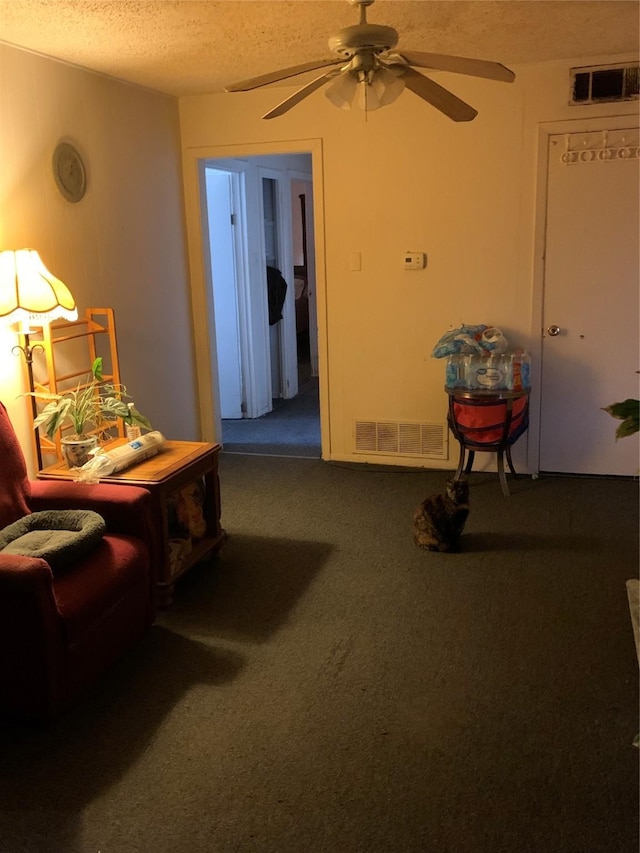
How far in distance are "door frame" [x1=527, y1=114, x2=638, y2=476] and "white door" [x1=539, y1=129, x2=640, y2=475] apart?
28 millimetres

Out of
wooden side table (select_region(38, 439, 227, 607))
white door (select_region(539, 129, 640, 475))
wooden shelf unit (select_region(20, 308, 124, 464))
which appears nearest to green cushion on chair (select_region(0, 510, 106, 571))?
wooden side table (select_region(38, 439, 227, 607))

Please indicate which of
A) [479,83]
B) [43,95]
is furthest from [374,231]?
[43,95]

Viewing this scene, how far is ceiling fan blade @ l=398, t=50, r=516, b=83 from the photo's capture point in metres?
2.33

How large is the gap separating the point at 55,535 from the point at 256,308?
3897mm

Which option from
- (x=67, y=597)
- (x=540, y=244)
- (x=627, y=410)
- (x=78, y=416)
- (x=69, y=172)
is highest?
(x=69, y=172)

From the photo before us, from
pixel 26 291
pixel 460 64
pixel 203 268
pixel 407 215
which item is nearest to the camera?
pixel 460 64

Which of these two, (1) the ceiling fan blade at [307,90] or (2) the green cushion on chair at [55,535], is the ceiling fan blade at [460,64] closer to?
(1) the ceiling fan blade at [307,90]

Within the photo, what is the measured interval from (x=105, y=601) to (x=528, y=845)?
58.9 inches

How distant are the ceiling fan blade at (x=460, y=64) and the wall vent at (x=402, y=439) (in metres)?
2.72

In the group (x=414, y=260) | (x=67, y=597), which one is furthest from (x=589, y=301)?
(x=67, y=597)

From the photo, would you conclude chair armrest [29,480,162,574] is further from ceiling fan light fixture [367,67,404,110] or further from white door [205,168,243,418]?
white door [205,168,243,418]

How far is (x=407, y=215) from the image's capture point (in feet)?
15.3

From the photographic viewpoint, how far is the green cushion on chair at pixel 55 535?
101 inches

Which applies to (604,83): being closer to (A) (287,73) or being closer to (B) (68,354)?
(A) (287,73)
